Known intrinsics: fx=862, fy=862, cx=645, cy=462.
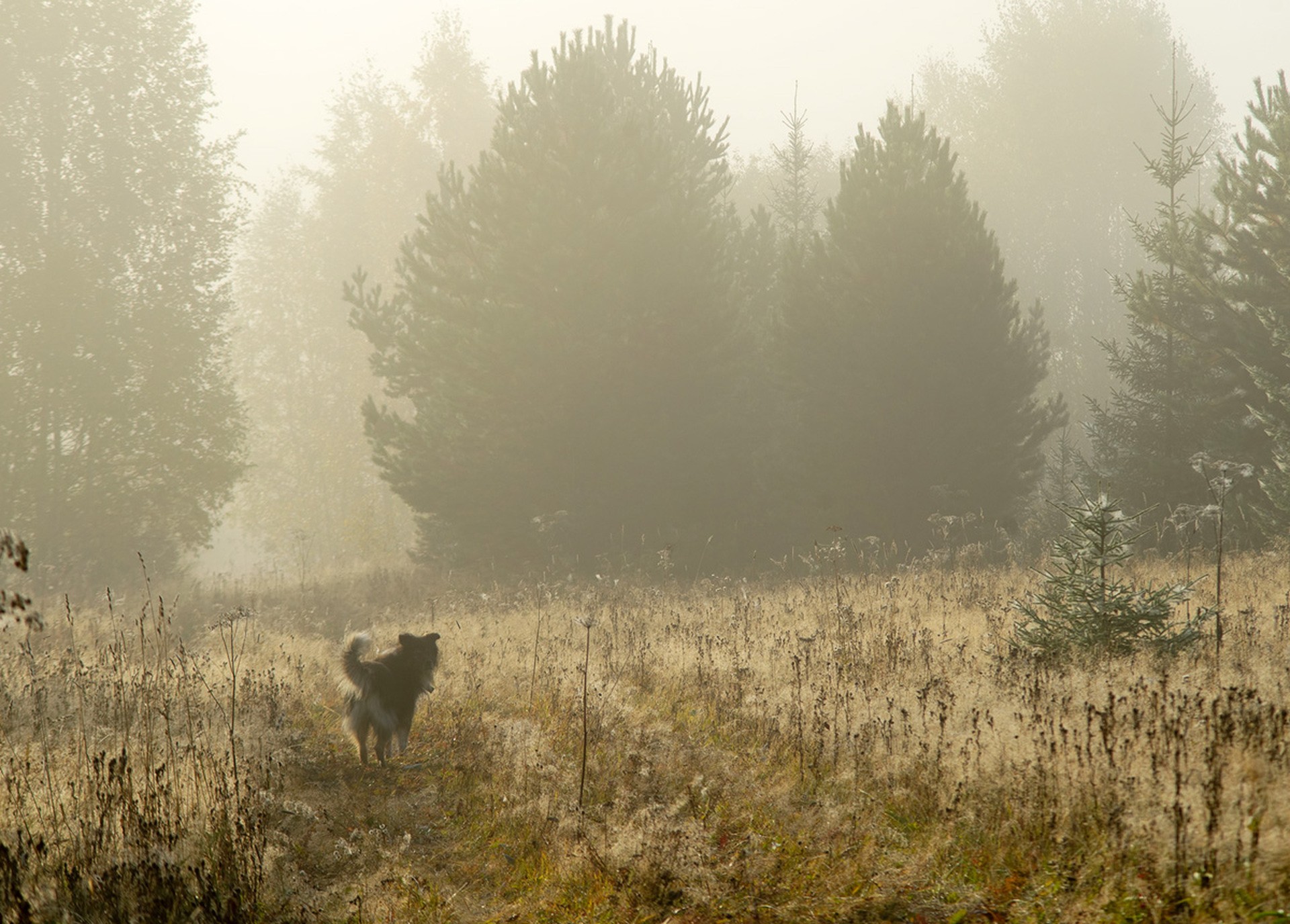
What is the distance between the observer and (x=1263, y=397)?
48.2 feet

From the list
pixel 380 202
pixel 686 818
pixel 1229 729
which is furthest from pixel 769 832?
pixel 380 202

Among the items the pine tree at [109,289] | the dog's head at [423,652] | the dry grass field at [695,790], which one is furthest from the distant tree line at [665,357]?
the dog's head at [423,652]

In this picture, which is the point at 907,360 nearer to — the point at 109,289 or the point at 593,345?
the point at 593,345

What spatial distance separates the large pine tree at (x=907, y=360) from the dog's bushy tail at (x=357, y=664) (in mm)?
12713

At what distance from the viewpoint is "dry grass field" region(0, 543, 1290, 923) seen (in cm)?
378

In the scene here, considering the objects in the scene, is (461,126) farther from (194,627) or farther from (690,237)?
(194,627)

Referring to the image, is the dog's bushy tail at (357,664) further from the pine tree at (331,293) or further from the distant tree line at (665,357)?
the pine tree at (331,293)

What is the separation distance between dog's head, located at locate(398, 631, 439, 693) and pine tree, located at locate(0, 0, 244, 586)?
12.7 meters

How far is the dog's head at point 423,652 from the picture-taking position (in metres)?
7.38

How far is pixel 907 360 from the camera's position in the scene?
17.6 metres

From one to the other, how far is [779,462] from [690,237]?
5.10 metres

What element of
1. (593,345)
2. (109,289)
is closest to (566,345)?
(593,345)

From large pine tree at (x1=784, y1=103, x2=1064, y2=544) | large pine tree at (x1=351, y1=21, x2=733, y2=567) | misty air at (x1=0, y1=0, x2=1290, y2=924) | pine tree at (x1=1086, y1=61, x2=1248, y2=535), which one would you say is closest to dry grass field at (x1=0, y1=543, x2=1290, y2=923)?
misty air at (x1=0, y1=0, x2=1290, y2=924)

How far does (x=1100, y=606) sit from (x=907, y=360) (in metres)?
11.4
